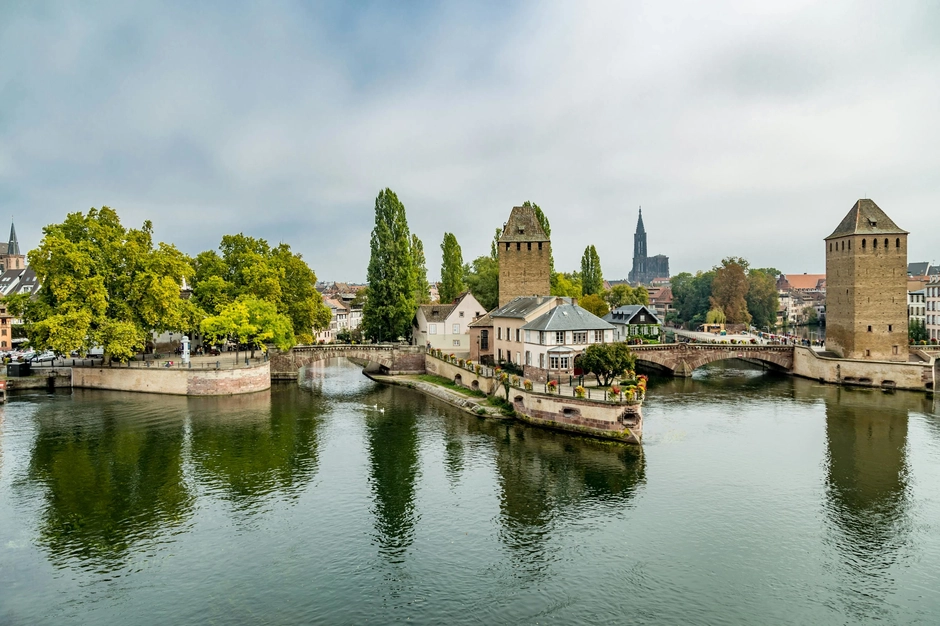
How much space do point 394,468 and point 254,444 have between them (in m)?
9.96

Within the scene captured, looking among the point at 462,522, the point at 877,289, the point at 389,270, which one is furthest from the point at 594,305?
the point at 462,522

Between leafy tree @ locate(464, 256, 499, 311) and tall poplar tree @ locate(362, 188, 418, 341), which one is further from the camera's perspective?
leafy tree @ locate(464, 256, 499, 311)

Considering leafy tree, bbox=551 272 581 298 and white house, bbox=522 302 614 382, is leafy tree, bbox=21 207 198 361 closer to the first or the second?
white house, bbox=522 302 614 382

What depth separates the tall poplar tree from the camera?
69188 mm

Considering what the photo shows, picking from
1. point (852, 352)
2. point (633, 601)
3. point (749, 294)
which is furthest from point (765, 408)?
point (749, 294)

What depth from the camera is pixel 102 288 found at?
53.9m

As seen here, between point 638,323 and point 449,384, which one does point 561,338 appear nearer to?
point 449,384

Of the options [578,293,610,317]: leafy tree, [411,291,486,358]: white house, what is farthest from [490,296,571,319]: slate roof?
[578,293,610,317]: leafy tree

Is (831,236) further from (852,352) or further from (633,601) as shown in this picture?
(633,601)

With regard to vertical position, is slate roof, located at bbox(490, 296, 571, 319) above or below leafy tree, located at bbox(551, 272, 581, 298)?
below

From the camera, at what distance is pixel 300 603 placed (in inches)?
802

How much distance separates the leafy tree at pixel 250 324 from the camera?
192 ft

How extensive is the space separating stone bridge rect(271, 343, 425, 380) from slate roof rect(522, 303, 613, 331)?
719 inches

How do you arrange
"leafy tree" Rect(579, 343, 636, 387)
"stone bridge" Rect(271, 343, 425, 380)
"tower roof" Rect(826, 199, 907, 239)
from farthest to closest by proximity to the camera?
"stone bridge" Rect(271, 343, 425, 380), "tower roof" Rect(826, 199, 907, 239), "leafy tree" Rect(579, 343, 636, 387)
